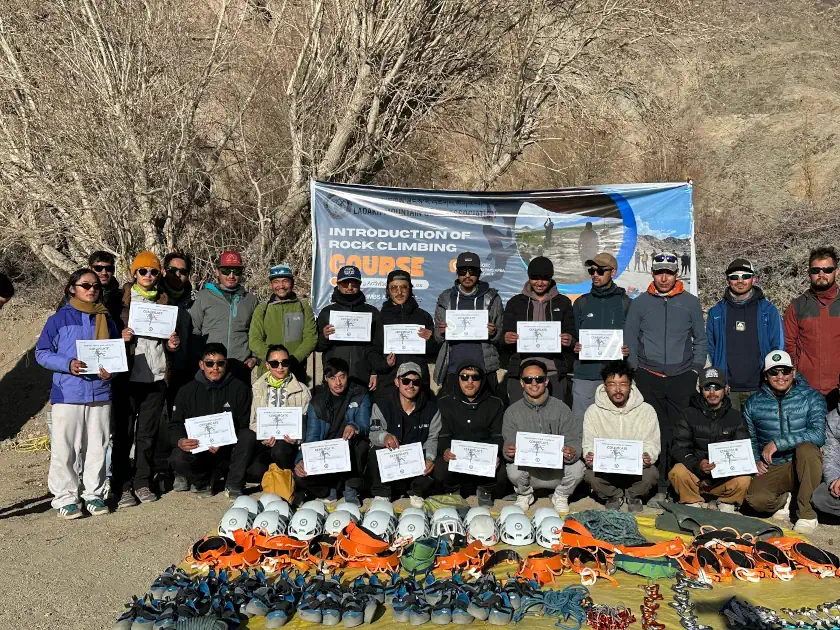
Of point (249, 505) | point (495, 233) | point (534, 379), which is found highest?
point (495, 233)

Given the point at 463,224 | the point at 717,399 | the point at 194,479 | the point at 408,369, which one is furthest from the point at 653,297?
the point at 194,479

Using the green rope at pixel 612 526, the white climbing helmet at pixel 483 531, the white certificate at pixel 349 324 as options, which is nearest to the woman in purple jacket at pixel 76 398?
the white certificate at pixel 349 324

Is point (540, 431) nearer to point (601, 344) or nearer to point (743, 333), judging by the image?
point (601, 344)

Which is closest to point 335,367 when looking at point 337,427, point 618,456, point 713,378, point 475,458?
point 337,427

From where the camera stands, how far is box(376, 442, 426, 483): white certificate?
261 inches

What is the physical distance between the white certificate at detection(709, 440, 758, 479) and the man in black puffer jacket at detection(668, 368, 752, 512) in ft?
0.24

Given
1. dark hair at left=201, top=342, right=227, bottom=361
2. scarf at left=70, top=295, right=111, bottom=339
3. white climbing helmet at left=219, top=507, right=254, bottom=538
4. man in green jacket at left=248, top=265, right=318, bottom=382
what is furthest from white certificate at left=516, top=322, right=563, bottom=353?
scarf at left=70, top=295, right=111, bottom=339

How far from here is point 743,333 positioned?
695 centimetres

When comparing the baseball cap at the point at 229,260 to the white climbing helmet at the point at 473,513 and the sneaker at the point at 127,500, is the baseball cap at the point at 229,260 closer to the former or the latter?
the sneaker at the point at 127,500

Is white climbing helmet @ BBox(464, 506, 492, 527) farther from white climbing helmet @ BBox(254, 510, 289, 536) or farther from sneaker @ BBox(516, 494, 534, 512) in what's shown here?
Result: white climbing helmet @ BBox(254, 510, 289, 536)

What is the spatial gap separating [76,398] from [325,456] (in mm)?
2021

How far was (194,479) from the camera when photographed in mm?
7035

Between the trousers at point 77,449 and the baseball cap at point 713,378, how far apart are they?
191 inches

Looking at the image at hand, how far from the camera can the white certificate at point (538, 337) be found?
7.16m
